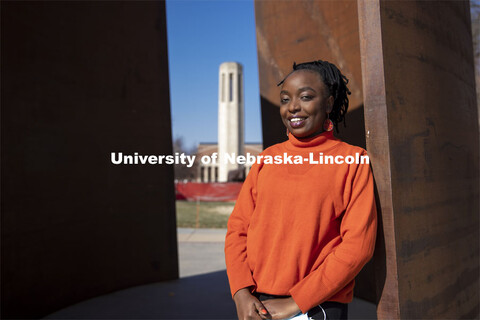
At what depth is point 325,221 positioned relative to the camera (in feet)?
A: 4.85

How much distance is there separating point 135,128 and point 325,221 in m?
3.90

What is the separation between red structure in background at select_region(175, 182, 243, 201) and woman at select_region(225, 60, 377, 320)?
19.0 metres

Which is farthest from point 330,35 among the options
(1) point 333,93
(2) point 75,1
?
(2) point 75,1

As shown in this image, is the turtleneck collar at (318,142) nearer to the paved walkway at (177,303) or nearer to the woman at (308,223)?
the woman at (308,223)

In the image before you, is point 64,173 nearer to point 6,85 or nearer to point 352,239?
point 6,85

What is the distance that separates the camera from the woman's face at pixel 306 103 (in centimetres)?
156

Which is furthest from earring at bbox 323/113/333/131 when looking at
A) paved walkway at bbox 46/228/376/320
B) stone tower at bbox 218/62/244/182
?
stone tower at bbox 218/62/244/182

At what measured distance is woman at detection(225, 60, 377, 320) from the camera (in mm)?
1438

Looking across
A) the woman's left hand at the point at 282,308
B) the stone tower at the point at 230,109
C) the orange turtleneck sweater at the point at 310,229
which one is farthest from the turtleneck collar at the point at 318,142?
the stone tower at the point at 230,109

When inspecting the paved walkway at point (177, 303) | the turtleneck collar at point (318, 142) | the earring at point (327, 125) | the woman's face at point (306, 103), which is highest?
the woman's face at point (306, 103)

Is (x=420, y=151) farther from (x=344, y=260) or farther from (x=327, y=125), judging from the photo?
(x=344, y=260)

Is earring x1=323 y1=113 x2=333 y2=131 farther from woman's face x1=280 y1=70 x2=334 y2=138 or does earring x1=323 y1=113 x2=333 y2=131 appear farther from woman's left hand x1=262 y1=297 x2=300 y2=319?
woman's left hand x1=262 y1=297 x2=300 y2=319

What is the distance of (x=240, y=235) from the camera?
170 cm

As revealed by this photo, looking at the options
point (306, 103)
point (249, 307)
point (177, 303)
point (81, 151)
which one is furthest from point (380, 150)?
point (81, 151)
